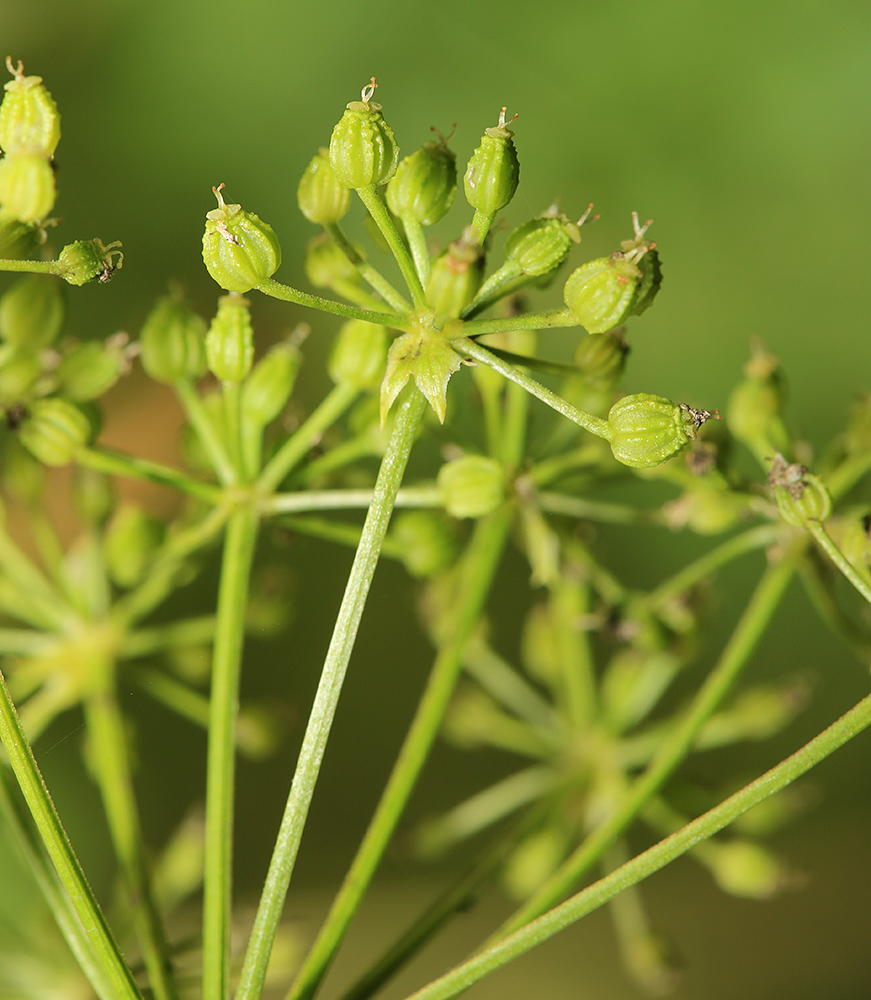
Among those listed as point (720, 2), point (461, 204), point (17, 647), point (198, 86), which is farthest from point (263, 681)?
point (720, 2)

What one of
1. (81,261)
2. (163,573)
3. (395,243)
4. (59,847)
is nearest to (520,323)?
(395,243)

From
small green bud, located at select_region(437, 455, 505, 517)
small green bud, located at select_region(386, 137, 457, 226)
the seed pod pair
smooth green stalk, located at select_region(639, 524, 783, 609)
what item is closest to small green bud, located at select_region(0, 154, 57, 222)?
the seed pod pair

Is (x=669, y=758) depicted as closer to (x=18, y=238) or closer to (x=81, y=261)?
(x=81, y=261)

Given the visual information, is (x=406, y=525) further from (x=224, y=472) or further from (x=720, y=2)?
(x=720, y=2)

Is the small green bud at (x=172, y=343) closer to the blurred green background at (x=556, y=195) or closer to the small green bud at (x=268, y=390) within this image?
the small green bud at (x=268, y=390)

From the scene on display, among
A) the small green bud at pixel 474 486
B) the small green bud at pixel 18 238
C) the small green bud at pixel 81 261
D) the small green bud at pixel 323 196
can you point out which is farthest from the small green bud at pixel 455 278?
the small green bud at pixel 18 238
